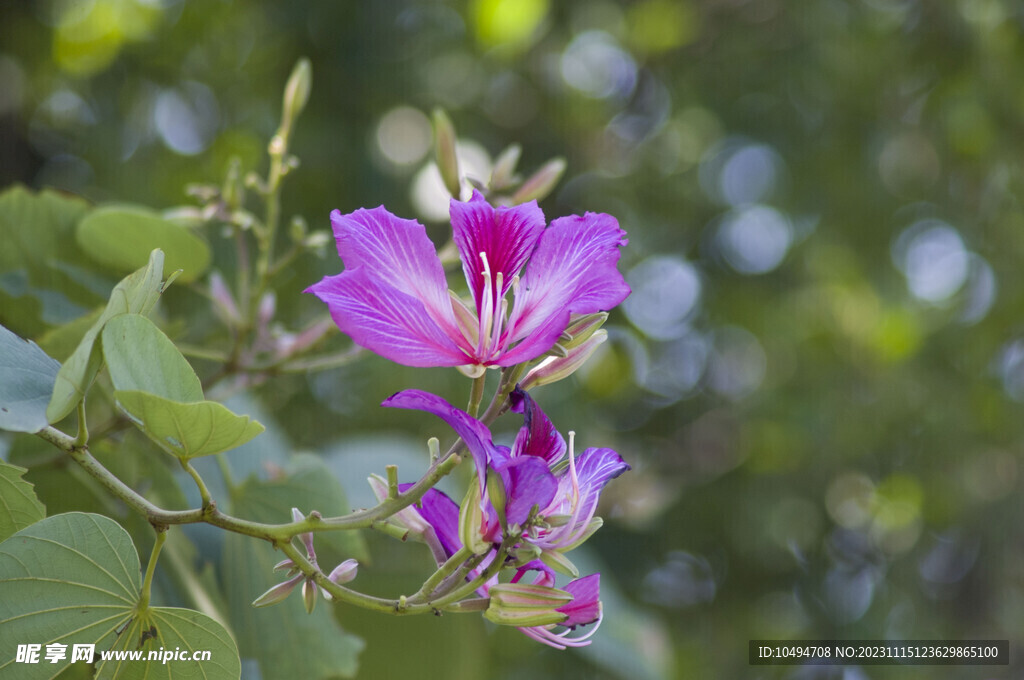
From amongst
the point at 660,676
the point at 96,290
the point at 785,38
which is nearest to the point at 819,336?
the point at 785,38

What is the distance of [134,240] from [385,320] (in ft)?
1.41

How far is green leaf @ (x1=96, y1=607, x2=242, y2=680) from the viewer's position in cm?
46

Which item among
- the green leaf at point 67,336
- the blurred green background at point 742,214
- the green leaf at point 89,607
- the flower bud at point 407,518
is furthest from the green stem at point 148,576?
the blurred green background at point 742,214

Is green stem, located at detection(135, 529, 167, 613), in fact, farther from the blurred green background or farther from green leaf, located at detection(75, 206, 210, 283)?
the blurred green background

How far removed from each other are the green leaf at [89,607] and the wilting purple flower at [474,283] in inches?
7.3

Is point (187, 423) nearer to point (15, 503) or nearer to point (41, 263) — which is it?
point (15, 503)

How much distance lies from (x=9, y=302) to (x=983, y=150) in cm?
213

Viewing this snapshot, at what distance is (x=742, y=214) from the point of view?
2.20 meters

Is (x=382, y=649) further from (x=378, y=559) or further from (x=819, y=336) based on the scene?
(x=819, y=336)

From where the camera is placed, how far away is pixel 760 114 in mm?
2133

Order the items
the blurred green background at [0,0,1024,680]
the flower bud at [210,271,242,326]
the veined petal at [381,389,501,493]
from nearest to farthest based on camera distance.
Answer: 1. the veined petal at [381,389,501,493]
2. the flower bud at [210,271,242,326]
3. the blurred green background at [0,0,1024,680]

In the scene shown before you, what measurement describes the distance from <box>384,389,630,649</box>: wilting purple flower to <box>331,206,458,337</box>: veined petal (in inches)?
2.6

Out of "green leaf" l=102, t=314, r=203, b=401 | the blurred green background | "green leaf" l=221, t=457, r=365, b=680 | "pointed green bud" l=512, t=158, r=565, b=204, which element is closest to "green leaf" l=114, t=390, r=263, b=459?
"green leaf" l=102, t=314, r=203, b=401

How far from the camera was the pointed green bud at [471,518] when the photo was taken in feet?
1.35
